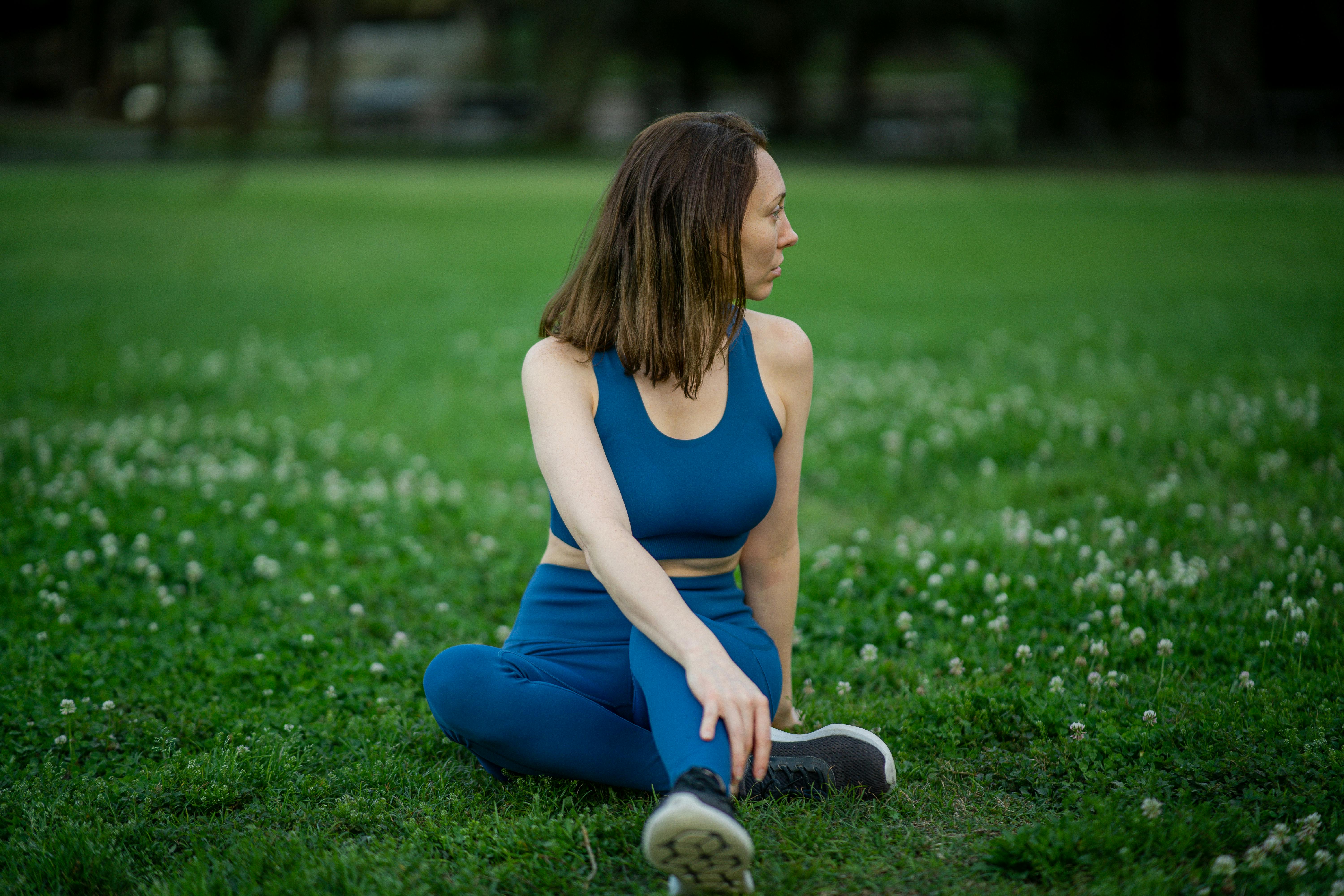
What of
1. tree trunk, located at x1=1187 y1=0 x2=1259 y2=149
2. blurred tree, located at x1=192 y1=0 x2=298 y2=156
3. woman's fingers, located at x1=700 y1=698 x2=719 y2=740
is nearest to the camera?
woman's fingers, located at x1=700 y1=698 x2=719 y2=740

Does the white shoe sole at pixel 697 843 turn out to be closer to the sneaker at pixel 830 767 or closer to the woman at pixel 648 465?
the woman at pixel 648 465

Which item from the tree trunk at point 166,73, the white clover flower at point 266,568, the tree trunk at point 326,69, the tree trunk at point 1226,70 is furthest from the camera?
the tree trunk at point 326,69

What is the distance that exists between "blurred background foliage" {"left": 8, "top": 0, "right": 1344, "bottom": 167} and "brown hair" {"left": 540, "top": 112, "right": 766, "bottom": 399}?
27.4 m

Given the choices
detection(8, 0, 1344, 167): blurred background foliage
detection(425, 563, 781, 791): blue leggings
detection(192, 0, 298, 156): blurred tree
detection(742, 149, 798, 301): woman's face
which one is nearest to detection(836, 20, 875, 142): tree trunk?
detection(8, 0, 1344, 167): blurred background foliage

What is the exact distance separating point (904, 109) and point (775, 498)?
56.5 meters

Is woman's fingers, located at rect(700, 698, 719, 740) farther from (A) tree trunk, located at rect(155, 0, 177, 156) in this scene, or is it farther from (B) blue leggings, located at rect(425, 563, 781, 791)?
(A) tree trunk, located at rect(155, 0, 177, 156)

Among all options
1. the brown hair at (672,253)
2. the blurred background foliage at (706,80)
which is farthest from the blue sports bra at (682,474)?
the blurred background foliage at (706,80)

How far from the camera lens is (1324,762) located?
3.25 metres

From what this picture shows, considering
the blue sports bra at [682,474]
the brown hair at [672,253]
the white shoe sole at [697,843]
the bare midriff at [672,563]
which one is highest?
the brown hair at [672,253]

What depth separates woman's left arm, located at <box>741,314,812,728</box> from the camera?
3.46 metres

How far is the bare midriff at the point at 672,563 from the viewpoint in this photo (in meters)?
3.27

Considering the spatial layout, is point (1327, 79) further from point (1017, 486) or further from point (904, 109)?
point (1017, 486)

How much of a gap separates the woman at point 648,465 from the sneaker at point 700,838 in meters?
0.43

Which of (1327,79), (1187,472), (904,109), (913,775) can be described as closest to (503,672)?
(913,775)
